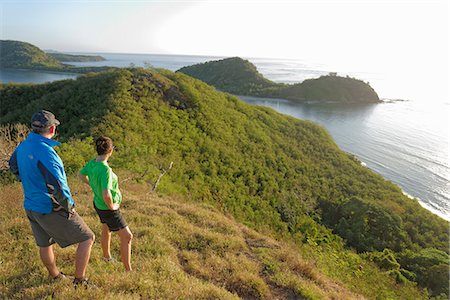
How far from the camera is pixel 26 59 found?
143625 mm

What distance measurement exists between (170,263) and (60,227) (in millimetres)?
2461

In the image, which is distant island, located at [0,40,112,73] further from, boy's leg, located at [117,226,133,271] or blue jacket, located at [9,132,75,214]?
blue jacket, located at [9,132,75,214]

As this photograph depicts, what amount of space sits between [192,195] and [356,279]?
8024 mm

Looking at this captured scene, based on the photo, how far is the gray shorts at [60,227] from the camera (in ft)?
12.1

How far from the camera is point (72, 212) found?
12.4ft

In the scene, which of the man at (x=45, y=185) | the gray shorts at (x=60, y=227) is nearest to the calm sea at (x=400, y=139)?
the man at (x=45, y=185)

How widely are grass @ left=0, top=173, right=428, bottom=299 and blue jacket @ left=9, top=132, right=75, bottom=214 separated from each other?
1348 mm

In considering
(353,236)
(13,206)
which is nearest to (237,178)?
(353,236)

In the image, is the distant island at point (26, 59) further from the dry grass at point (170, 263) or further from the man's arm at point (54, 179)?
the man's arm at point (54, 179)

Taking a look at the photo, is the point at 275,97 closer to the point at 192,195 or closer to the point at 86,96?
the point at 86,96

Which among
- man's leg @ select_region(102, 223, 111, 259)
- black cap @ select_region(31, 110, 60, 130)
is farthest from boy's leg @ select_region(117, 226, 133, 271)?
black cap @ select_region(31, 110, 60, 130)

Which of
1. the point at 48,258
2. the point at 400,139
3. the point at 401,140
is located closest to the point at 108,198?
the point at 48,258

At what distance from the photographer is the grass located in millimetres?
4359

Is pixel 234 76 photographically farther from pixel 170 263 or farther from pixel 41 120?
pixel 41 120
